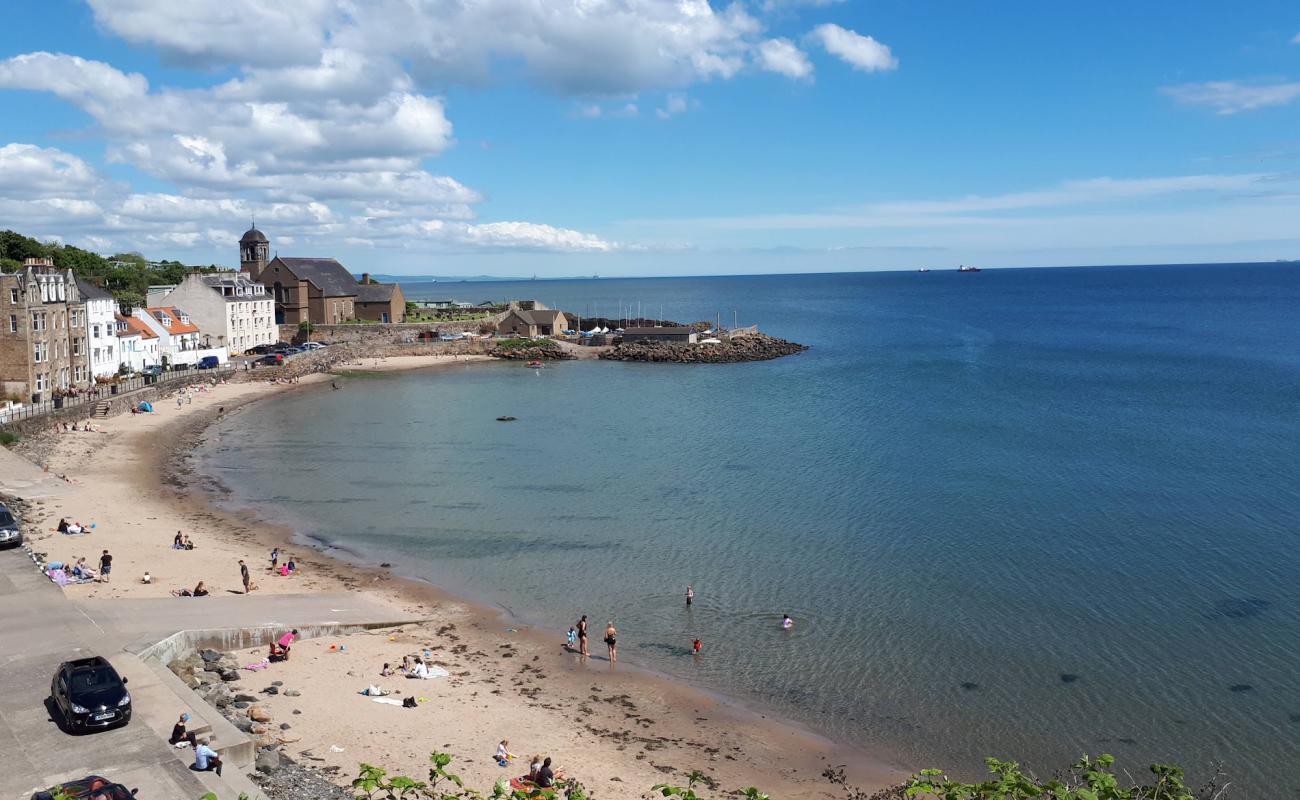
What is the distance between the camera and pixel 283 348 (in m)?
95.3

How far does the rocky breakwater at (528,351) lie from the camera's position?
110 m

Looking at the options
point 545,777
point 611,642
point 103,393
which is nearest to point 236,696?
point 545,777

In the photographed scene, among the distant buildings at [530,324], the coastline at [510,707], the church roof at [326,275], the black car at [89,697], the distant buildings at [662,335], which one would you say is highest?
the church roof at [326,275]

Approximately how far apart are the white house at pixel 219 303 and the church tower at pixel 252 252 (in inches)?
562

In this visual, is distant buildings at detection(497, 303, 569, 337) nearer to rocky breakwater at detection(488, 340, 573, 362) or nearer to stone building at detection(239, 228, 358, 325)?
rocky breakwater at detection(488, 340, 573, 362)

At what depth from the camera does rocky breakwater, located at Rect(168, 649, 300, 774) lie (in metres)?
19.6

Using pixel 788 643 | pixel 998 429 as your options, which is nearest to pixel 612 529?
pixel 788 643

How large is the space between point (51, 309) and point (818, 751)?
Answer: 55854mm

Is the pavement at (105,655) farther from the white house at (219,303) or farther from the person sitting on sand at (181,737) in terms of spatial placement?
the white house at (219,303)

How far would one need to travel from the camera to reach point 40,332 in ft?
186

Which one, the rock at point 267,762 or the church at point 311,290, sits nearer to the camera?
the rock at point 267,762

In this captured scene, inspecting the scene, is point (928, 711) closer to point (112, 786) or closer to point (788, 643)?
point (788, 643)

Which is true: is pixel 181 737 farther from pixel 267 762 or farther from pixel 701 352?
pixel 701 352

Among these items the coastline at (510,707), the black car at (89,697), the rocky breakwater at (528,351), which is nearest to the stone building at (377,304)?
the rocky breakwater at (528,351)
